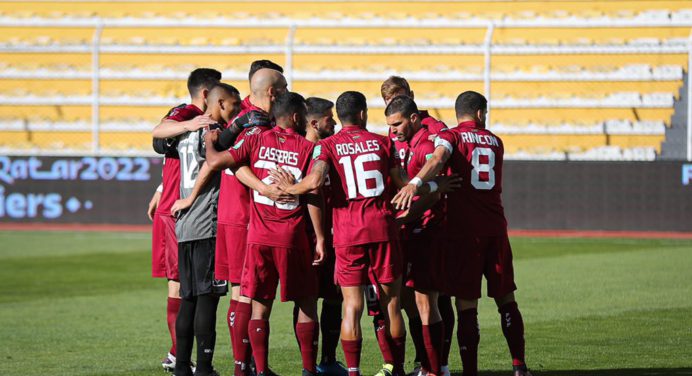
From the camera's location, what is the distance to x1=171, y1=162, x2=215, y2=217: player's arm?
768cm

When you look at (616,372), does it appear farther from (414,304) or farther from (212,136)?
(212,136)

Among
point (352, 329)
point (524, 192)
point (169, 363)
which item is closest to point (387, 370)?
point (352, 329)

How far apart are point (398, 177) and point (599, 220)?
40.2 ft

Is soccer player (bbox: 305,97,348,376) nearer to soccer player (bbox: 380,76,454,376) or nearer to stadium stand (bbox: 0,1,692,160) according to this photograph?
soccer player (bbox: 380,76,454,376)

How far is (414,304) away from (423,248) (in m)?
0.52

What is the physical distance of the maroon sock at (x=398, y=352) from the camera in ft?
24.7

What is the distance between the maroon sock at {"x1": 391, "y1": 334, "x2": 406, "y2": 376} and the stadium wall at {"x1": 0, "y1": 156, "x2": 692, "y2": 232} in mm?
11861

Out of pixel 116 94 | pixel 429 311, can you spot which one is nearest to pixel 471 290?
pixel 429 311

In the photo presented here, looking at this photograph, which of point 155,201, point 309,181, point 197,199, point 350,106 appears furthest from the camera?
point 155,201

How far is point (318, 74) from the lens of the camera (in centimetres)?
2306

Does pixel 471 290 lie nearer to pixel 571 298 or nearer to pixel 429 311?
pixel 429 311

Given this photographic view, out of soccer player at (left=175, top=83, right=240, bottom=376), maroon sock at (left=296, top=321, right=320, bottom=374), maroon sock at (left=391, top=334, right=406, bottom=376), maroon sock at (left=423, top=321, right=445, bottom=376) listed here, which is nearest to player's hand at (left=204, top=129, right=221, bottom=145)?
soccer player at (left=175, top=83, right=240, bottom=376)

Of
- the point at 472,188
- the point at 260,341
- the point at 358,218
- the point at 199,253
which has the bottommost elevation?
the point at 260,341

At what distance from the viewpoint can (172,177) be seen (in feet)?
27.7
